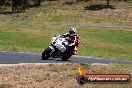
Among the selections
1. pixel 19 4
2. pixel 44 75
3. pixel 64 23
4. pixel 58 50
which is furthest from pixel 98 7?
pixel 44 75

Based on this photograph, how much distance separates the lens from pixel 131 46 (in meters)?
40.9

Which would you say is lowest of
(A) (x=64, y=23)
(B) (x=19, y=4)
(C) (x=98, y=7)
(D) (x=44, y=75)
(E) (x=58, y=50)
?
(C) (x=98, y=7)

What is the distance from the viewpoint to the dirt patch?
14.7m

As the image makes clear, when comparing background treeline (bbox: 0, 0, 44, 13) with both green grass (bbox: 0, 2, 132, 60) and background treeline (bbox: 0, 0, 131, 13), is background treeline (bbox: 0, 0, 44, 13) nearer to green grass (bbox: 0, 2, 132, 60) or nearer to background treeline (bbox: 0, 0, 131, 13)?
background treeline (bbox: 0, 0, 131, 13)

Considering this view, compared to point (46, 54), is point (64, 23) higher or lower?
lower

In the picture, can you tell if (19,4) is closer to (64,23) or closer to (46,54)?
(64,23)

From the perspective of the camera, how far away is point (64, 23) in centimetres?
6738

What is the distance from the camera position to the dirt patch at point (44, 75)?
1466cm

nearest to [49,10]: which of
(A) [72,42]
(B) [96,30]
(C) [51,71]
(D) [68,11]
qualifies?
(D) [68,11]

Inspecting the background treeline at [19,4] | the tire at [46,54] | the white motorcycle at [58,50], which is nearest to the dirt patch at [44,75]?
the white motorcycle at [58,50]

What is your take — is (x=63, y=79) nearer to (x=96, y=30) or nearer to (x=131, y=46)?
(x=131, y=46)

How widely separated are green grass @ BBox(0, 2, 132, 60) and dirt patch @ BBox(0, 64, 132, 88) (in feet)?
61.3

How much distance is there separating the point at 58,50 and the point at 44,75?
Result: 21.1 feet

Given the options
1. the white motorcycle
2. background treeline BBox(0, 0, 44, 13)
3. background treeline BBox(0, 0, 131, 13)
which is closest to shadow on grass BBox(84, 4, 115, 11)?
background treeline BBox(0, 0, 131, 13)
